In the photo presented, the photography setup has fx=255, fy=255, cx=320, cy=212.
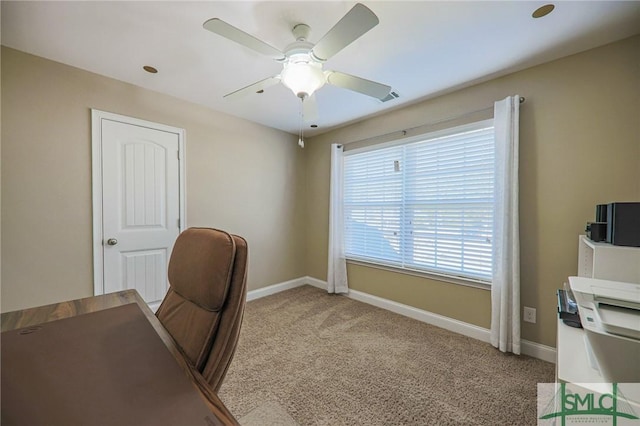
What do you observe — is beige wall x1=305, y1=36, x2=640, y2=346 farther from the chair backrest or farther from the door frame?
the door frame

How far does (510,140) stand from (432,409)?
2103 mm

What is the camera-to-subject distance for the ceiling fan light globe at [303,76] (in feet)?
5.10

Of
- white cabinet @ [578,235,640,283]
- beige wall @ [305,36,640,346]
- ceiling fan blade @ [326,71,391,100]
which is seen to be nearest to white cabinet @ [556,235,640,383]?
white cabinet @ [578,235,640,283]

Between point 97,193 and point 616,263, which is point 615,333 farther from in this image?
point 97,193

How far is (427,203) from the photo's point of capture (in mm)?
2779

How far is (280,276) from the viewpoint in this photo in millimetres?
3824

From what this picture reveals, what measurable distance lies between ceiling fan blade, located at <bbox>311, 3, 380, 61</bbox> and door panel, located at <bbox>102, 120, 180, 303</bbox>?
81.5 inches

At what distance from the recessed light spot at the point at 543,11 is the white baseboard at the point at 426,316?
2388 millimetres

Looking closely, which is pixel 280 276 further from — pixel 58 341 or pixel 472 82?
pixel 472 82

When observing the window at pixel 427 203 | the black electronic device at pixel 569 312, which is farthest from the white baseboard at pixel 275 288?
the black electronic device at pixel 569 312

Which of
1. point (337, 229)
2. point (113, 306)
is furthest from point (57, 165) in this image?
point (337, 229)

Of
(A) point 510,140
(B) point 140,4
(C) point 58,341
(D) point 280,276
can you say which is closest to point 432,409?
(C) point 58,341

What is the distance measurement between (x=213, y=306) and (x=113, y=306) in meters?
0.72

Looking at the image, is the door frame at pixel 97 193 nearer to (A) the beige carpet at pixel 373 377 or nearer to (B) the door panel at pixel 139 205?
(B) the door panel at pixel 139 205
